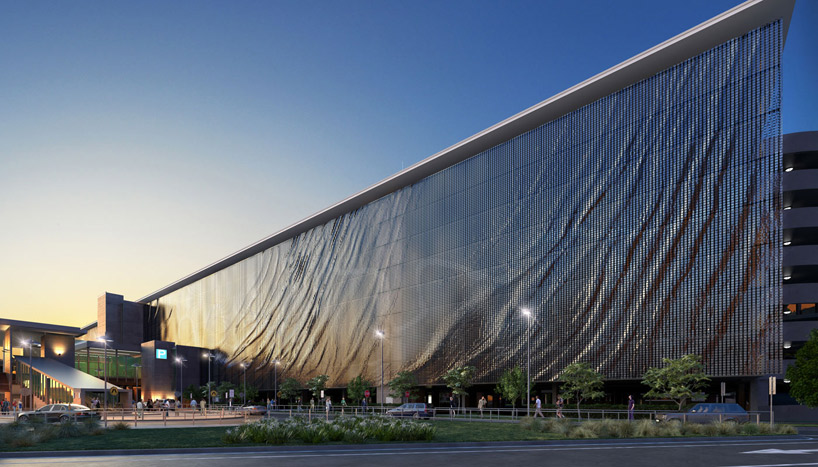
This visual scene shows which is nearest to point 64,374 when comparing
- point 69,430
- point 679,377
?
point 69,430

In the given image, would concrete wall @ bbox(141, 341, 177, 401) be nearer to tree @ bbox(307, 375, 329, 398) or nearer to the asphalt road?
tree @ bbox(307, 375, 329, 398)

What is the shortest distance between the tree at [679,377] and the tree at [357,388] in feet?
138

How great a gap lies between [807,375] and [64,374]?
224ft

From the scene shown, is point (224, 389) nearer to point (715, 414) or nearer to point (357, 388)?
point (357, 388)

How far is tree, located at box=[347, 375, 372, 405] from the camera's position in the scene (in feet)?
278

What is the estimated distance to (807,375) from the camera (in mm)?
45688

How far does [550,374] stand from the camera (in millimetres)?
61469

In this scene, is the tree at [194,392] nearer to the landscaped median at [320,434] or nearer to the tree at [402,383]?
the tree at [402,383]

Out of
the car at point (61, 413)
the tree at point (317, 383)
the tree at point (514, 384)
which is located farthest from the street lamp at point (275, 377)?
the car at point (61, 413)

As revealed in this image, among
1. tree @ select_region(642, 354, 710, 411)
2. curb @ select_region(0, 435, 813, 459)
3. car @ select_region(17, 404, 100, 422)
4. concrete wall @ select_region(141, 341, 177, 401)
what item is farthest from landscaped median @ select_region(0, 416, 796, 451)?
concrete wall @ select_region(141, 341, 177, 401)

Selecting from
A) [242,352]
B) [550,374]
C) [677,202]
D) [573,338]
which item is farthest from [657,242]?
[242,352]

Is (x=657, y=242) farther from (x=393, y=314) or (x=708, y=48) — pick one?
(x=393, y=314)

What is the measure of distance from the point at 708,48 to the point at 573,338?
24.8 meters

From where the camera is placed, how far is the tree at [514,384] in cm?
6134
